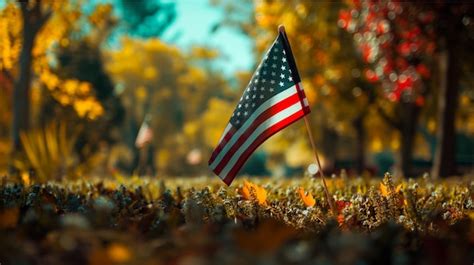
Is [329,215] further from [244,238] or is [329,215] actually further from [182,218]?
[244,238]

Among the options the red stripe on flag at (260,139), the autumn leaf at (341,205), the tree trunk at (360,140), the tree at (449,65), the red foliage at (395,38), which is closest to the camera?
the autumn leaf at (341,205)

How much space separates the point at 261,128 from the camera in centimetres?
498

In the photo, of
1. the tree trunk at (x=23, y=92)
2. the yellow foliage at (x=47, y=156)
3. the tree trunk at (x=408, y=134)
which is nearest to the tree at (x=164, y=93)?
the tree trunk at (x=408, y=134)

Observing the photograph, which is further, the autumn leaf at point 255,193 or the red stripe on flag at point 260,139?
the red stripe on flag at point 260,139

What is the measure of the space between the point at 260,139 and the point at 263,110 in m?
0.22

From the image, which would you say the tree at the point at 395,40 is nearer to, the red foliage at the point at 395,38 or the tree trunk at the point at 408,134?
the red foliage at the point at 395,38

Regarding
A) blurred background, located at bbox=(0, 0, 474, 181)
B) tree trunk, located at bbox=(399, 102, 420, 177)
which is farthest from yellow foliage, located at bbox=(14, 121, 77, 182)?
tree trunk, located at bbox=(399, 102, 420, 177)

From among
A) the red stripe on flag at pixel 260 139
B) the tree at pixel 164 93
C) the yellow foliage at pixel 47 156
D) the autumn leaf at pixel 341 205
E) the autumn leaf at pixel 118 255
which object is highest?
the tree at pixel 164 93

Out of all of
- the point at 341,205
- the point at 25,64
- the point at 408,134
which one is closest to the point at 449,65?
the point at 408,134

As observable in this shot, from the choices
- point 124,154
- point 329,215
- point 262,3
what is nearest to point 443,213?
point 329,215

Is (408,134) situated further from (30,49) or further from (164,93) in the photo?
(164,93)

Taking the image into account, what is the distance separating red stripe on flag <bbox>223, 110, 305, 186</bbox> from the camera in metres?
4.90

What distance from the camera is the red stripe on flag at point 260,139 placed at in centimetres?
490

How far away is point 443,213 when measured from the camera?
4426 mm
